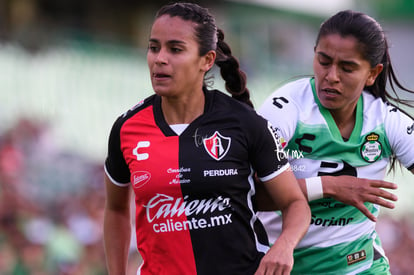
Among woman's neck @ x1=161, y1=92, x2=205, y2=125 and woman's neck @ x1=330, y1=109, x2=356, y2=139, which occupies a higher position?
woman's neck @ x1=161, y1=92, x2=205, y2=125

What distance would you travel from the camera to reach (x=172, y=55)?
3.83 meters

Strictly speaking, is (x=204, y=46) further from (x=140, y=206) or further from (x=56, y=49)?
(x=56, y=49)

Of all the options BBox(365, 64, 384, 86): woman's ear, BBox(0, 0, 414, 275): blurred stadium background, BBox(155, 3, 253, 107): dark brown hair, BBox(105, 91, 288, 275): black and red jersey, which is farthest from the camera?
BBox(0, 0, 414, 275): blurred stadium background

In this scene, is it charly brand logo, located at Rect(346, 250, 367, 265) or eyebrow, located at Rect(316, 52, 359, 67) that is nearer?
eyebrow, located at Rect(316, 52, 359, 67)

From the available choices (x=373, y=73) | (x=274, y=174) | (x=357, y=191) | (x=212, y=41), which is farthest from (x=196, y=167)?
(x=373, y=73)

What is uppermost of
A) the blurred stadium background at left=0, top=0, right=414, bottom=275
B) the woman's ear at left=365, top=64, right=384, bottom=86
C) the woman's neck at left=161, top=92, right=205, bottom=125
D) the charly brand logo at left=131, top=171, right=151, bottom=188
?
the woman's ear at left=365, top=64, right=384, bottom=86

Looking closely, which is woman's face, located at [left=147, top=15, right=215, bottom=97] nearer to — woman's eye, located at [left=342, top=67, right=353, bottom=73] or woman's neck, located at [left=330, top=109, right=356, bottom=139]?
woman's eye, located at [left=342, top=67, right=353, bottom=73]

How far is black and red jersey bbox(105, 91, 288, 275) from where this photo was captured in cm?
381

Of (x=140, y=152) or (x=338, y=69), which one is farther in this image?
(x=338, y=69)

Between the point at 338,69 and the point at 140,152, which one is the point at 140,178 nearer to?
the point at 140,152

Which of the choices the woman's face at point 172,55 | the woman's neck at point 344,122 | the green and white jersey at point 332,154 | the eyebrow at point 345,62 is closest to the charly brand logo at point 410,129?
the green and white jersey at point 332,154

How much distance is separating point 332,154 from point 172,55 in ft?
3.71

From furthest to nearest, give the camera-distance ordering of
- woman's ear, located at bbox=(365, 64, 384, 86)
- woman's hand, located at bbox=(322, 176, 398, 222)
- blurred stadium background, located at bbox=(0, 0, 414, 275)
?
blurred stadium background, located at bbox=(0, 0, 414, 275), woman's ear, located at bbox=(365, 64, 384, 86), woman's hand, located at bbox=(322, 176, 398, 222)

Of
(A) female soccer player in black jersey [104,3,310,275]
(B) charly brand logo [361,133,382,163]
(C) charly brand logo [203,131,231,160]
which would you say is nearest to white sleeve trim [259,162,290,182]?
(A) female soccer player in black jersey [104,3,310,275]
